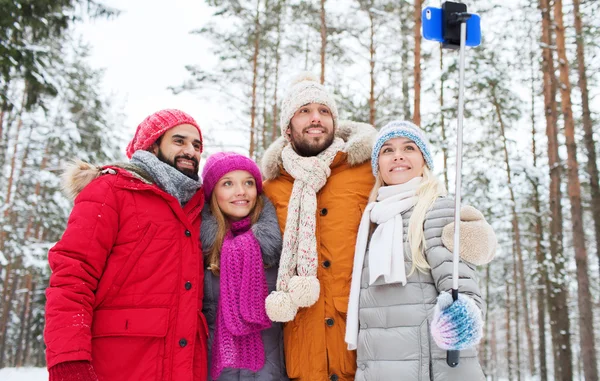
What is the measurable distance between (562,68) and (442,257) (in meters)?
9.48

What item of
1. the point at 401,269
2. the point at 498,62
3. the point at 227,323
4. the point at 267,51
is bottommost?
the point at 227,323

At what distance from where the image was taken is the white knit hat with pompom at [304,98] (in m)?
3.72

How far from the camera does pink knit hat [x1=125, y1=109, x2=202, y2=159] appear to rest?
10.5ft

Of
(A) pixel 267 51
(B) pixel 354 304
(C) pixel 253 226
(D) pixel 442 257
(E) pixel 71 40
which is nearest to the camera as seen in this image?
(D) pixel 442 257

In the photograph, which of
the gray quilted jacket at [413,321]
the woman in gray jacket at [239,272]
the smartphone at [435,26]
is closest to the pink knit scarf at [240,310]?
the woman in gray jacket at [239,272]

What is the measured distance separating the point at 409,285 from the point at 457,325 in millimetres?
454

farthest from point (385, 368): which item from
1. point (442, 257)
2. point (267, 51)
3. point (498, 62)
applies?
point (267, 51)

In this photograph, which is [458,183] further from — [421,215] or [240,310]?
[240,310]

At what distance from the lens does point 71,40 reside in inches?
740

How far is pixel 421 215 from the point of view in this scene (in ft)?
8.82

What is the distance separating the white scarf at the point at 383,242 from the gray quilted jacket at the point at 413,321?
55mm

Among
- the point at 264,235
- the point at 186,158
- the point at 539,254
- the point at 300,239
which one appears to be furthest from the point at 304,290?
the point at 539,254

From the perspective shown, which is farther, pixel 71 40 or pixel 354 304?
pixel 71 40

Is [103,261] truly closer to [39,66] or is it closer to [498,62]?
[39,66]
